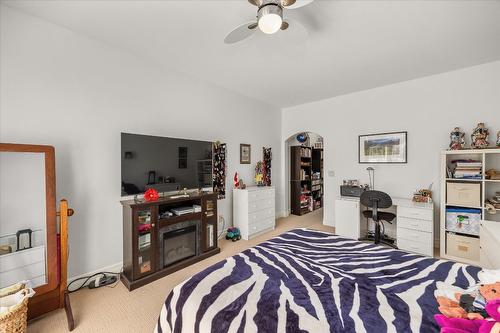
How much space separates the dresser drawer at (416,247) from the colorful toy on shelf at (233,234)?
2.43m

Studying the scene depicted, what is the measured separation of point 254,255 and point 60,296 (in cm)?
182

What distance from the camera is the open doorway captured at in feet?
16.7

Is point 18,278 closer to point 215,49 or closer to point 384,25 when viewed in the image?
point 215,49

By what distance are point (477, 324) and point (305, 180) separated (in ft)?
15.2

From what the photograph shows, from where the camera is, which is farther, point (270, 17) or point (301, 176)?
point (301, 176)

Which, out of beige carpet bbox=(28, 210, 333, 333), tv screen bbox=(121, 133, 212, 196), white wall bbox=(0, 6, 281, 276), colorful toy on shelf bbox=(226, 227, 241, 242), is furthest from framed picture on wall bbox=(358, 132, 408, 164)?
beige carpet bbox=(28, 210, 333, 333)

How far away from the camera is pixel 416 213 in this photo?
9.58 ft

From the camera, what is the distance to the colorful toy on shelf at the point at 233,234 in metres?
3.54

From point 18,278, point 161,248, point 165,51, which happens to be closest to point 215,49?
point 165,51

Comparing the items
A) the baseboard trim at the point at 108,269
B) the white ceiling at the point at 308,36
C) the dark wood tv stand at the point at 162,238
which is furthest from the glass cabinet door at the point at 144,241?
the white ceiling at the point at 308,36

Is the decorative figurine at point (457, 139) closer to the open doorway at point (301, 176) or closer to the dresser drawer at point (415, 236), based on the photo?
the dresser drawer at point (415, 236)

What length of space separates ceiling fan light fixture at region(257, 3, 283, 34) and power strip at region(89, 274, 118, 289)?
289 centimetres

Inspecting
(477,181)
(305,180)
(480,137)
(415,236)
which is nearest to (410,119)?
(480,137)

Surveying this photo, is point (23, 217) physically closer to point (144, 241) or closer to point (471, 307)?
point (144, 241)
